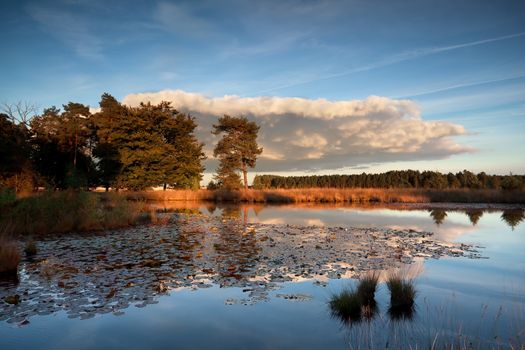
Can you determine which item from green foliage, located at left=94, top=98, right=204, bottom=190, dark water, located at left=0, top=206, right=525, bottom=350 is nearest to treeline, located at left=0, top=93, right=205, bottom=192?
green foliage, located at left=94, top=98, right=204, bottom=190

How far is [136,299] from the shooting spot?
7395 millimetres

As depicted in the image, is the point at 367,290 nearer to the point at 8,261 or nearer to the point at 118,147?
the point at 8,261

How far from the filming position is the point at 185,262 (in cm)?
1063

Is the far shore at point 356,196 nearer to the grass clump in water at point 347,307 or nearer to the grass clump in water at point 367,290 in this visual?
the grass clump in water at point 367,290

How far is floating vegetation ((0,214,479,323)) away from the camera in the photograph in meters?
7.40

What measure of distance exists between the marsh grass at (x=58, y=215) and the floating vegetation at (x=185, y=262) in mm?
1335

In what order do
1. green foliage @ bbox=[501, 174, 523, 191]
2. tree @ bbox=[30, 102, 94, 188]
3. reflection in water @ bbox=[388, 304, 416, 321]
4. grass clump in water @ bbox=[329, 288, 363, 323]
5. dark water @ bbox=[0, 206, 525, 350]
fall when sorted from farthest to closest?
tree @ bbox=[30, 102, 94, 188] < green foliage @ bbox=[501, 174, 523, 191] < grass clump in water @ bbox=[329, 288, 363, 323] < reflection in water @ bbox=[388, 304, 416, 321] < dark water @ bbox=[0, 206, 525, 350]

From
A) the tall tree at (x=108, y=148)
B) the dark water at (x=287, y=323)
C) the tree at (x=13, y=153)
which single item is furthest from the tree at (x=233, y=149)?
the dark water at (x=287, y=323)

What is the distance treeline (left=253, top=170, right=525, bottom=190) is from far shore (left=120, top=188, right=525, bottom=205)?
8.08ft

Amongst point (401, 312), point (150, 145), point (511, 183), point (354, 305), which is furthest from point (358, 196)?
point (354, 305)

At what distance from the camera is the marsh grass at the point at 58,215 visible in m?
15.5

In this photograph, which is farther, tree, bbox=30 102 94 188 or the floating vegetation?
tree, bbox=30 102 94 188

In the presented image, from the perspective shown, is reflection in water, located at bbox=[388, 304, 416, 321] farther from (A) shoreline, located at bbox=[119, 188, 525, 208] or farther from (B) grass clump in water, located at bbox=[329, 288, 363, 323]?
(A) shoreline, located at bbox=[119, 188, 525, 208]

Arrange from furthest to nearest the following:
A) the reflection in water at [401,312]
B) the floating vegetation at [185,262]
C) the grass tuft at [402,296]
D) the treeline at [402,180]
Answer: the treeline at [402,180] → the floating vegetation at [185,262] → the grass tuft at [402,296] → the reflection in water at [401,312]
